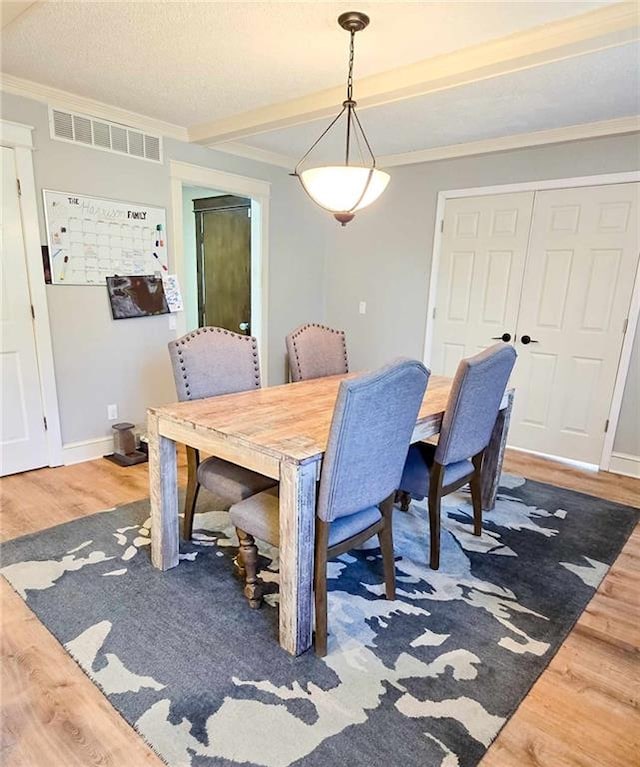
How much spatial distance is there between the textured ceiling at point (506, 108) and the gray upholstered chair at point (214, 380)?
5.74ft

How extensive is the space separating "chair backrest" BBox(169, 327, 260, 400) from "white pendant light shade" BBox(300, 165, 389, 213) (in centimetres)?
86

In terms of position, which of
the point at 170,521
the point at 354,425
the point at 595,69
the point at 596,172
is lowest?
the point at 170,521

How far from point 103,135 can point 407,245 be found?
8.37ft

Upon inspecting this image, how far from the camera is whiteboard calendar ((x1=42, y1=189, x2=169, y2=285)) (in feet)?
9.86

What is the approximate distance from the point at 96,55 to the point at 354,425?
231 centimetres

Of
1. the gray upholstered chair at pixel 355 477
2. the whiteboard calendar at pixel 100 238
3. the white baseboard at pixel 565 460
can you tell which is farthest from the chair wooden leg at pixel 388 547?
the whiteboard calendar at pixel 100 238

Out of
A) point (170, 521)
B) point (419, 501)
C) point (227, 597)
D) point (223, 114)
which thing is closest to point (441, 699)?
point (227, 597)

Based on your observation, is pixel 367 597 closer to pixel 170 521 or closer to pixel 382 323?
pixel 170 521

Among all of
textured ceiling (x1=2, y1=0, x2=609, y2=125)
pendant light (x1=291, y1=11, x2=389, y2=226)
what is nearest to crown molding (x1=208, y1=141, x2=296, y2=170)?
textured ceiling (x1=2, y1=0, x2=609, y2=125)

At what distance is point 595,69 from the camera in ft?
7.45

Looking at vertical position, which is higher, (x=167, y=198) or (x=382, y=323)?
(x=167, y=198)

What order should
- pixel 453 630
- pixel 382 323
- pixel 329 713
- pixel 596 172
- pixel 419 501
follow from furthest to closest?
1. pixel 382 323
2. pixel 596 172
3. pixel 419 501
4. pixel 453 630
5. pixel 329 713

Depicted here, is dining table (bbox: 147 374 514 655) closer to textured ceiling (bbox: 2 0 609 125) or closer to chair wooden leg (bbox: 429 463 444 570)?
chair wooden leg (bbox: 429 463 444 570)

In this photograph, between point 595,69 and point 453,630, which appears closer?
point 453,630
